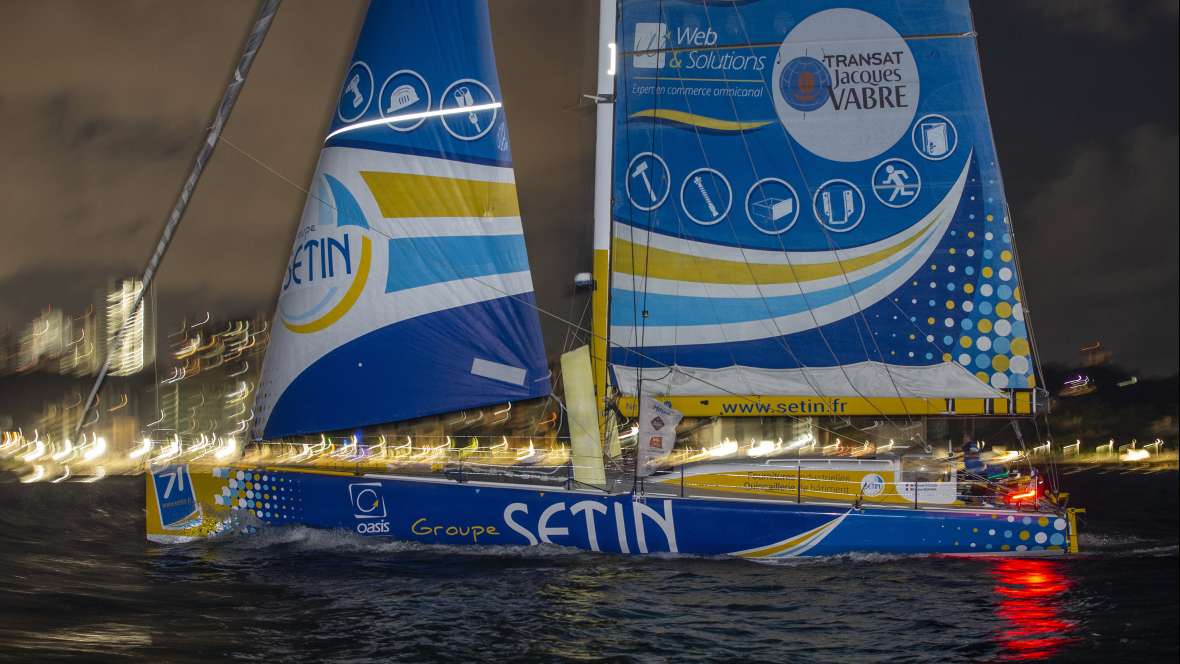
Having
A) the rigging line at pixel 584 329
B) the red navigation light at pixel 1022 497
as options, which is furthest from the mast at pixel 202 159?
the red navigation light at pixel 1022 497

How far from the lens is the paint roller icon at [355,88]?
1548 cm

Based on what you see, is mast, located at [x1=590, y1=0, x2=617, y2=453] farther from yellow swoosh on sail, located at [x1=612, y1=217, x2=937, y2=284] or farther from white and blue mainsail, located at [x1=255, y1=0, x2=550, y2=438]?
white and blue mainsail, located at [x1=255, y1=0, x2=550, y2=438]

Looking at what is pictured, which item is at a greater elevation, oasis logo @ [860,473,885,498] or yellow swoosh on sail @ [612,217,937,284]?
yellow swoosh on sail @ [612,217,937,284]

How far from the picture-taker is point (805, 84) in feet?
54.8

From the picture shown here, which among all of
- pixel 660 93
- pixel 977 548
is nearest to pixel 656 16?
pixel 660 93

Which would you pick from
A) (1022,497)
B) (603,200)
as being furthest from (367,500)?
(1022,497)

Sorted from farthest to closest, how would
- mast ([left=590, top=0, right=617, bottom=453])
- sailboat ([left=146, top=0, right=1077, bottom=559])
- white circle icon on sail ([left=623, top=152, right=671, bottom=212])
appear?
white circle icon on sail ([left=623, top=152, right=671, bottom=212]), mast ([left=590, top=0, right=617, bottom=453]), sailboat ([left=146, top=0, right=1077, bottom=559])

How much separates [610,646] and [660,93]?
8.93 metres

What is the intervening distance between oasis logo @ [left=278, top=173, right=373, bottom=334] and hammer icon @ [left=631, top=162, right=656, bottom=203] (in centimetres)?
405

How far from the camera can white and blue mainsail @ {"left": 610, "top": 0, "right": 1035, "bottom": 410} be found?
639 inches

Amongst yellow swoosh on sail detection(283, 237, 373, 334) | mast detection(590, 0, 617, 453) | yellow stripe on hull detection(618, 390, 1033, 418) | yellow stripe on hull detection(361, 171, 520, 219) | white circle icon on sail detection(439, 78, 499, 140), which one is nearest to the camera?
yellow swoosh on sail detection(283, 237, 373, 334)

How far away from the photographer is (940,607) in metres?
12.2

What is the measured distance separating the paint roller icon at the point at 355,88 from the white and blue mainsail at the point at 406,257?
24 mm

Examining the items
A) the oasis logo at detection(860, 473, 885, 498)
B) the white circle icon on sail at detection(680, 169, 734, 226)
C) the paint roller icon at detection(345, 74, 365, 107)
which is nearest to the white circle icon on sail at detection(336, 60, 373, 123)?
the paint roller icon at detection(345, 74, 365, 107)
